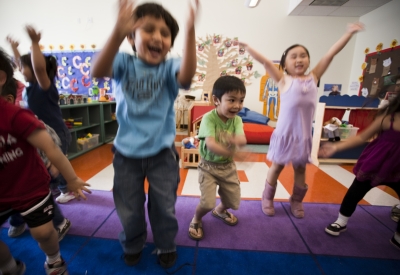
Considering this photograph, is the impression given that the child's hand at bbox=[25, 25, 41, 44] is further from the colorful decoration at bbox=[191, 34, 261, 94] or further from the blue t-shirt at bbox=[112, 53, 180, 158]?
the colorful decoration at bbox=[191, 34, 261, 94]

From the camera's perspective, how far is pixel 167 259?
3.56 feet

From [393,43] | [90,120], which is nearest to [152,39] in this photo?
[90,120]

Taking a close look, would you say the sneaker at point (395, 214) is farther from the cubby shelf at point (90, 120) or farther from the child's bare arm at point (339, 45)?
the cubby shelf at point (90, 120)

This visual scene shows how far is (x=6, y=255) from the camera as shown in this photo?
0.93 metres

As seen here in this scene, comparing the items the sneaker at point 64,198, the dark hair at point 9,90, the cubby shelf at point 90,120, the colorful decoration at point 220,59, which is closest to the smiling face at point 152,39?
the dark hair at point 9,90

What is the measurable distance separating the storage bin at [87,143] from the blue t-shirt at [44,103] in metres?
1.60

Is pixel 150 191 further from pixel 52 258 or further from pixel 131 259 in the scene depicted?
pixel 52 258

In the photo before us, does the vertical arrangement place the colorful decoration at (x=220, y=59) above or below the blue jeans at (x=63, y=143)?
above

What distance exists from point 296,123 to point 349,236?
806 millimetres

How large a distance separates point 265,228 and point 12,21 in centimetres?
692

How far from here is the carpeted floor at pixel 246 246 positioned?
3.62 ft

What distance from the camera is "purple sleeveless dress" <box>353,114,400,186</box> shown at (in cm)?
113

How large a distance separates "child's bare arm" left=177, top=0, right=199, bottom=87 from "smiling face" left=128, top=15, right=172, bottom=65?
0.12 meters

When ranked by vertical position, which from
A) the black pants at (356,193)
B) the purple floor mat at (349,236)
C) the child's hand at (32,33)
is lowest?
the purple floor mat at (349,236)
